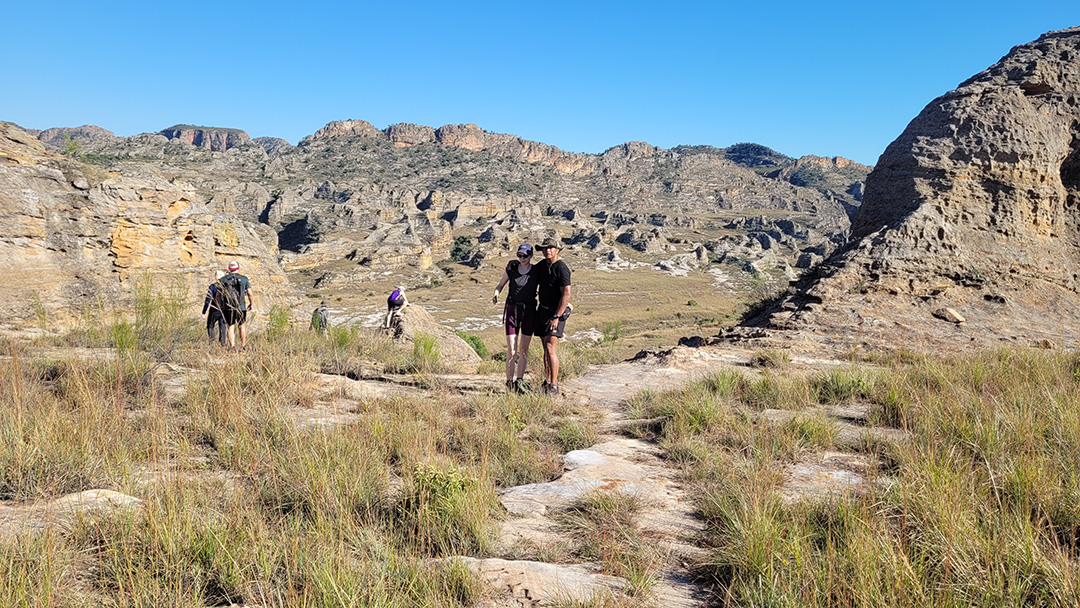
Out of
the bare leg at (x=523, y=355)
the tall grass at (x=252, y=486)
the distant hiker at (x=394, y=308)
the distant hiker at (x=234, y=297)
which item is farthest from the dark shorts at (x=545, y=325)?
the distant hiker at (x=394, y=308)

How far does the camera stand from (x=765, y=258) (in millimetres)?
84062

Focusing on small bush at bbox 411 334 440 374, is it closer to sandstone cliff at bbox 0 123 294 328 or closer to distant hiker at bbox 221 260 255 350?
distant hiker at bbox 221 260 255 350

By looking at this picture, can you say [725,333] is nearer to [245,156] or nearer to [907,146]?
[907,146]

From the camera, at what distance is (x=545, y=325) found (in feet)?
19.1

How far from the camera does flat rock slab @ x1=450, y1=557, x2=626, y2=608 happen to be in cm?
196

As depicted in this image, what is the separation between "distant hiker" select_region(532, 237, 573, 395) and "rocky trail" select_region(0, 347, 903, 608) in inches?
14.5

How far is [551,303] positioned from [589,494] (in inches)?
124

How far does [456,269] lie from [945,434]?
73390 millimetres

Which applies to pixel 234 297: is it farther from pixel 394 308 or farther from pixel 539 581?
pixel 539 581

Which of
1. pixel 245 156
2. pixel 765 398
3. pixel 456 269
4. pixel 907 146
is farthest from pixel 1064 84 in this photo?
pixel 245 156

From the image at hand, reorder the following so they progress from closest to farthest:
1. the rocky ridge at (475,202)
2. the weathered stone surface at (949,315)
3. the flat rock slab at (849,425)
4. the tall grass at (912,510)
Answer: the tall grass at (912,510) < the flat rock slab at (849,425) < the weathered stone surface at (949,315) < the rocky ridge at (475,202)

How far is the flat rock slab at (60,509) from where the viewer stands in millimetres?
2191

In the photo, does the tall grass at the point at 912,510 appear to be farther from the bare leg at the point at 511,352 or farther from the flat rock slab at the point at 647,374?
the bare leg at the point at 511,352

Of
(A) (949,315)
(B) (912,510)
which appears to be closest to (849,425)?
(B) (912,510)
